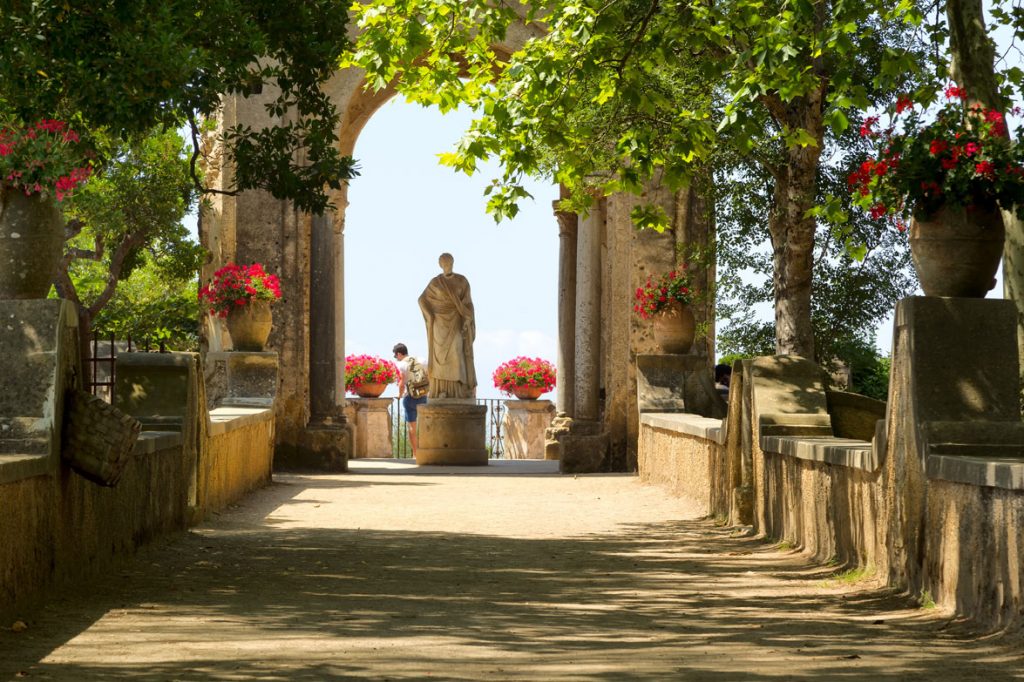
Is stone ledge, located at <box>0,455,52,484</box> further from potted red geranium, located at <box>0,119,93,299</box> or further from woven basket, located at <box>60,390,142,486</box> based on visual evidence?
→ potted red geranium, located at <box>0,119,93,299</box>

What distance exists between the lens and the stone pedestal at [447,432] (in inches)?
874

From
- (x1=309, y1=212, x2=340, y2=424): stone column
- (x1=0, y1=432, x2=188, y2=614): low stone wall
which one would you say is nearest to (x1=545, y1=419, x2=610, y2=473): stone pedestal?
(x1=309, y1=212, x2=340, y2=424): stone column

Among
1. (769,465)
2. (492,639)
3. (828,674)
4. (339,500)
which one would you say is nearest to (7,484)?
(492,639)

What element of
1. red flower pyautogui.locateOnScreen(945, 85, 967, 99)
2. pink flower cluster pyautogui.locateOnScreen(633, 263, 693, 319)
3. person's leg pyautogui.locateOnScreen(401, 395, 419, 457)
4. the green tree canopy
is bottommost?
person's leg pyautogui.locateOnScreen(401, 395, 419, 457)

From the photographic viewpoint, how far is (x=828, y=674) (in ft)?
17.2

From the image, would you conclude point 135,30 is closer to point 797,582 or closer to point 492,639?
point 492,639

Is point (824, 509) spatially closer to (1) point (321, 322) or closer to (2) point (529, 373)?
(1) point (321, 322)

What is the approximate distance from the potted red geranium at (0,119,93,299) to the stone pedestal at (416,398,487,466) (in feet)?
48.9

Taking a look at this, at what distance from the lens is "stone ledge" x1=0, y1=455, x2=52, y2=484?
616 cm

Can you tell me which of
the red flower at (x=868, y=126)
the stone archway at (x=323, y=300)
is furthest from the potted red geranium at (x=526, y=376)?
the red flower at (x=868, y=126)

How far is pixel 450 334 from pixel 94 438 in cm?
1563

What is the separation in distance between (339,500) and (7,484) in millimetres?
8026

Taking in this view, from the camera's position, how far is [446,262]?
899 inches

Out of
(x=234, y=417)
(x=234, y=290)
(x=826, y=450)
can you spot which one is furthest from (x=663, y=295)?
(x=826, y=450)
